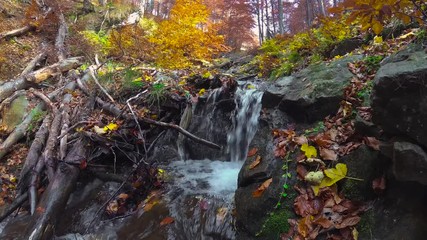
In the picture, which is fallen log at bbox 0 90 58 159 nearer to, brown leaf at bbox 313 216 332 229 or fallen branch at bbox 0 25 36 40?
fallen branch at bbox 0 25 36 40

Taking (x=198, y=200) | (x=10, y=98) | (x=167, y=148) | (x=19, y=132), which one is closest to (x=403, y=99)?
(x=198, y=200)

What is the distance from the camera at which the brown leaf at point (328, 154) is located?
3.08m

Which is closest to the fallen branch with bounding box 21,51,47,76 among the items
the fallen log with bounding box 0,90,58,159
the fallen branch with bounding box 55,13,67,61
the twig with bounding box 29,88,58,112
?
the fallen branch with bounding box 55,13,67,61

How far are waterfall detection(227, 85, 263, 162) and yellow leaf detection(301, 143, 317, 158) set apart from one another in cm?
230

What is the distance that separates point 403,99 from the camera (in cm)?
236

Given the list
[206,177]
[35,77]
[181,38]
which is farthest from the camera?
[181,38]

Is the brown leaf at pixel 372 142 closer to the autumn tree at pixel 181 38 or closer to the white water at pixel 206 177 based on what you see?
the white water at pixel 206 177

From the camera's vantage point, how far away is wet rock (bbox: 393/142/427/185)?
2166mm

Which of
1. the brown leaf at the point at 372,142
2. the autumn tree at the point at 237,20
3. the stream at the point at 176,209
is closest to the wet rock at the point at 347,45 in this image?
the stream at the point at 176,209

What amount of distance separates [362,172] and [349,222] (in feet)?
1.69

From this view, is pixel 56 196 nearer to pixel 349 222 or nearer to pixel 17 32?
pixel 349 222

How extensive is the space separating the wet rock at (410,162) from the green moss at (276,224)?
1132 millimetres

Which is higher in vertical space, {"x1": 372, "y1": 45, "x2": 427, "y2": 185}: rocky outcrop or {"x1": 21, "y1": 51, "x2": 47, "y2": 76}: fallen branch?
{"x1": 21, "y1": 51, "x2": 47, "y2": 76}: fallen branch

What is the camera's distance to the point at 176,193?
4688 millimetres
